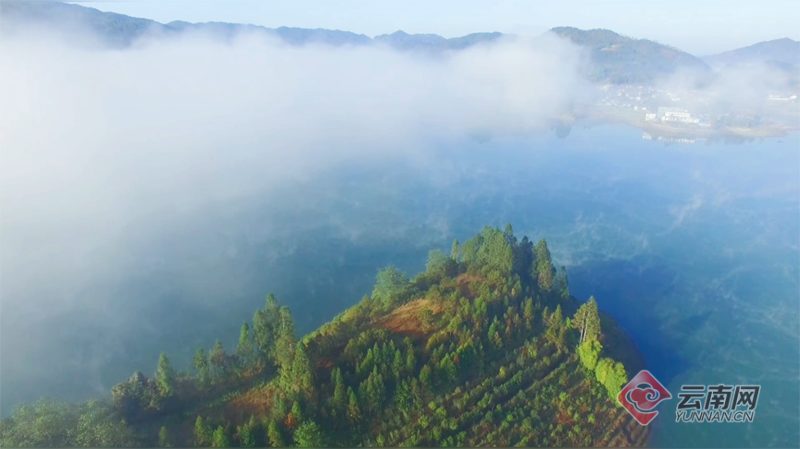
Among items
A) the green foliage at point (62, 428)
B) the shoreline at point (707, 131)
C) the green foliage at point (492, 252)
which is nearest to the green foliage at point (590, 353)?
the green foliage at point (492, 252)

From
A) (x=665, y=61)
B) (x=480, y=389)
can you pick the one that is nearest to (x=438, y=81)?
(x=665, y=61)

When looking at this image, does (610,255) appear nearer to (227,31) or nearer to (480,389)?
(480,389)

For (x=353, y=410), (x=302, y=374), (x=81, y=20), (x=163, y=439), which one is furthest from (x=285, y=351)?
(x=81, y=20)

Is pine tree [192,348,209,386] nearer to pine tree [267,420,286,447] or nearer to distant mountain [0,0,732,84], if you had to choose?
pine tree [267,420,286,447]

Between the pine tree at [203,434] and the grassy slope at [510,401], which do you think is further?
the grassy slope at [510,401]

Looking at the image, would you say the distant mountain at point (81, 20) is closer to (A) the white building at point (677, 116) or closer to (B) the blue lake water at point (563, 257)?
(B) the blue lake water at point (563, 257)
